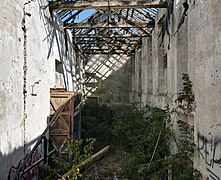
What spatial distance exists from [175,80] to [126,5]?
3.23 m

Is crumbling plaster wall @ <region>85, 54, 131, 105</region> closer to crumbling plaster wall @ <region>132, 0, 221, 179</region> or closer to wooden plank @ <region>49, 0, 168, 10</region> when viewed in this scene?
wooden plank @ <region>49, 0, 168, 10</region>

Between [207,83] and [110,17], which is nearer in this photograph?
[207,83]

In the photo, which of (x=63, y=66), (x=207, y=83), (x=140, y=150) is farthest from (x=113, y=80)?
(x=207, y=83)

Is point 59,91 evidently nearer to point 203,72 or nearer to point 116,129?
point 116,129

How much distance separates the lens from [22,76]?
5.53m

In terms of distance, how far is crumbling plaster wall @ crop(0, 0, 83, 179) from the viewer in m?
4.47

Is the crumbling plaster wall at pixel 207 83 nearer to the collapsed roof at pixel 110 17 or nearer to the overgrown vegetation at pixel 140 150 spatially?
the overgrown vegetation at pixel 140 150

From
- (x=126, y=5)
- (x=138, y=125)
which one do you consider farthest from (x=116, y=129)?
(x=126, y=5)

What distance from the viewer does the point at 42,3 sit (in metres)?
7.50

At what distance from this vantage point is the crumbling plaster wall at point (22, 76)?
4469 mm

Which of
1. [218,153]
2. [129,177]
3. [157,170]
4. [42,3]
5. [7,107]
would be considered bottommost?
[129,177]

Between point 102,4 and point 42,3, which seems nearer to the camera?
point 42,3

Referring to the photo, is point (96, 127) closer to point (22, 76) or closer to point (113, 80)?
point (22, 76)

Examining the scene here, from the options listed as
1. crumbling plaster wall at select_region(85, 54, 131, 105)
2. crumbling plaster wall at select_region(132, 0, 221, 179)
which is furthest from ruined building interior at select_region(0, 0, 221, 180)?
crumbling plaster wall at select_region(85, 54, 131, 105)
